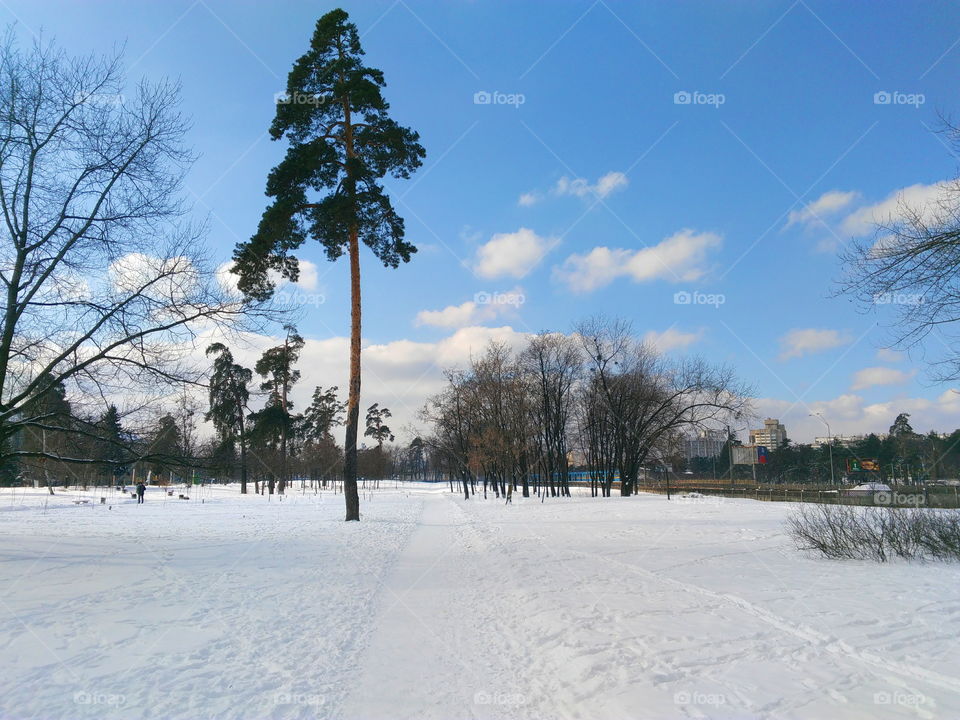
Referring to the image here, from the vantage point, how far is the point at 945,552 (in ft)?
35.9

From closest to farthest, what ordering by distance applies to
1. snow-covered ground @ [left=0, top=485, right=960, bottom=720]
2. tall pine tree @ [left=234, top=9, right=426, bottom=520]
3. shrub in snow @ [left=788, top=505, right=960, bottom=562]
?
snow-covered ground @ [left=0, top=485, right=960, bottom=720], shrub in snow @ [left=788, top=505, right=960, bottom=562], tall pine tree @ [left=234, top=9, right=426, bottom=520]

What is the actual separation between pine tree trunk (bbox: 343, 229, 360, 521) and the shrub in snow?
14338 mm

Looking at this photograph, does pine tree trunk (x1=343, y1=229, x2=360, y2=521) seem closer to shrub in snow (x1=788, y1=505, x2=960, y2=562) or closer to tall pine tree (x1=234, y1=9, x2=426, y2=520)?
tall pine tree (x1=234, y1=9, x2=426, y2=520)

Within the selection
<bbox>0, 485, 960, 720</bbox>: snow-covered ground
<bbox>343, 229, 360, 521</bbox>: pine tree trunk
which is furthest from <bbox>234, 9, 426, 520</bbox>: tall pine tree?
<bbox>0, 485, 960, 720</bbox>: snow-covered ground

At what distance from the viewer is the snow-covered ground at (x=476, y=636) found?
4.97 m

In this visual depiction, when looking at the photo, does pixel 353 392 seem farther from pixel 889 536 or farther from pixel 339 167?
pixel 889 536

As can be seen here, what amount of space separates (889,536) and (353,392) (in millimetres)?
16163

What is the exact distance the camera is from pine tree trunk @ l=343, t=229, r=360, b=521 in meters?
21.0

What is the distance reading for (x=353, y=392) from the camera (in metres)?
21.2

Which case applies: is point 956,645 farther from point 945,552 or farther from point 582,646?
point 945,552

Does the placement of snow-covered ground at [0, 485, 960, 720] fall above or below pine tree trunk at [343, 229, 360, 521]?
below

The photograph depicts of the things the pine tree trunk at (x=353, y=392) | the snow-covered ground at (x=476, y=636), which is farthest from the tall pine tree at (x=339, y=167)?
the snow-covered ground at (x=476, y=636)

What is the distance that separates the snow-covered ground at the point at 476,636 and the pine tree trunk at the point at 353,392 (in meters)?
7.96

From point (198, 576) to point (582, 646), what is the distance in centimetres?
741
